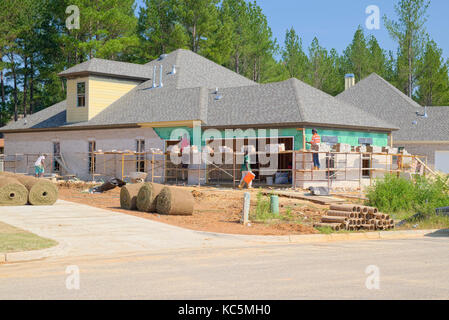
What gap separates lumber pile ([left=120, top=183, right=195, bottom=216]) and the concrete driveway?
113 cm

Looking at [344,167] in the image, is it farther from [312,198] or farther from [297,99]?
[312,198]

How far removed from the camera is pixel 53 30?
199 feet

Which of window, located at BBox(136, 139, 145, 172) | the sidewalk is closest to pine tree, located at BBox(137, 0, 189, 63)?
window, located at BBox(136, 139, 145, 172)

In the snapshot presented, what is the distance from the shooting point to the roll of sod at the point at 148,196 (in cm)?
1956

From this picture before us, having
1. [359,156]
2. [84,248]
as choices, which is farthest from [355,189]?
[84,248]

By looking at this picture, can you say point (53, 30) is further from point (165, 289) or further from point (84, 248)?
point (165, 289)

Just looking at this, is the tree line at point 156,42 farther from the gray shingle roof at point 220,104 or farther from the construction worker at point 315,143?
the construction worker at point 315,143

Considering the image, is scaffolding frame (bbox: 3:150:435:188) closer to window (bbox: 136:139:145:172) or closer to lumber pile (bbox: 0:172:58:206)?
window (bbox: 136:139:145:172)

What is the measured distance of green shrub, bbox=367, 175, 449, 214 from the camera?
20938 millimetres

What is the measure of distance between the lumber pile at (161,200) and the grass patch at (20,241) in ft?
18.6

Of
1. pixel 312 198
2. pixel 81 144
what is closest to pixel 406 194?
pixel 312 198

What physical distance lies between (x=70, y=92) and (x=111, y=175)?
7.02m

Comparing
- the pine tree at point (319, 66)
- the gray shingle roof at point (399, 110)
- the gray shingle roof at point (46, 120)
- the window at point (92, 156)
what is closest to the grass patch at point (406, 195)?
the window at point (92, 156)

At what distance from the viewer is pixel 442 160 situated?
43000mm
